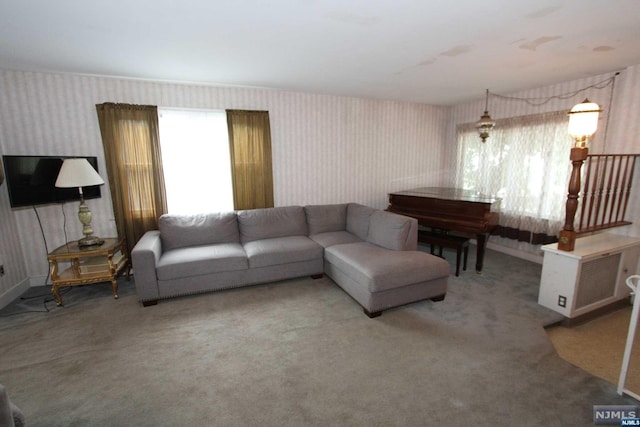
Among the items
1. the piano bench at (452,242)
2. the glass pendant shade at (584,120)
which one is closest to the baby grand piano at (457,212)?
the piano bench at (452,242)

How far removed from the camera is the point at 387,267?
269 cm

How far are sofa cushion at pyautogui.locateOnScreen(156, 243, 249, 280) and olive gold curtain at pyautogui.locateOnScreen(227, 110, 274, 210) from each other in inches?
37.4

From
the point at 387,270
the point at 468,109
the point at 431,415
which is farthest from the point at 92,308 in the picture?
the point at 468,109

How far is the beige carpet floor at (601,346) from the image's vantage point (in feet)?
6.82

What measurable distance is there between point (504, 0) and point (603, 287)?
9.68ft

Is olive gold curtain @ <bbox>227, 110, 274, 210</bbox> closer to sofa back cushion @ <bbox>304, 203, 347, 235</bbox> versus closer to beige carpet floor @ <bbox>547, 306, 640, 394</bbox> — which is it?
sofa back cushion @ <bbox>304, 203, 347, 235</bbox>

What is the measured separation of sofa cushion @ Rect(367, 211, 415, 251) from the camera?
3.19 meters

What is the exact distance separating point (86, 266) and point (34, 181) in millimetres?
1015

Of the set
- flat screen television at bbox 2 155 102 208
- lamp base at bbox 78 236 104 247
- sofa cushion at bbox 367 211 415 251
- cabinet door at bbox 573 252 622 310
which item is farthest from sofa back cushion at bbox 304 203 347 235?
flat screen television at bbox 2 155 102 208

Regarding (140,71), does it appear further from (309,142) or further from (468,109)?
(468,109)

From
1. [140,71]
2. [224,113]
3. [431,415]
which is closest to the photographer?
[431,415]

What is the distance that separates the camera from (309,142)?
4.38 m

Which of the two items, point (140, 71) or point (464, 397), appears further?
point (140, 71)

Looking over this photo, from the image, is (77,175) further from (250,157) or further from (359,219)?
(359,219)
